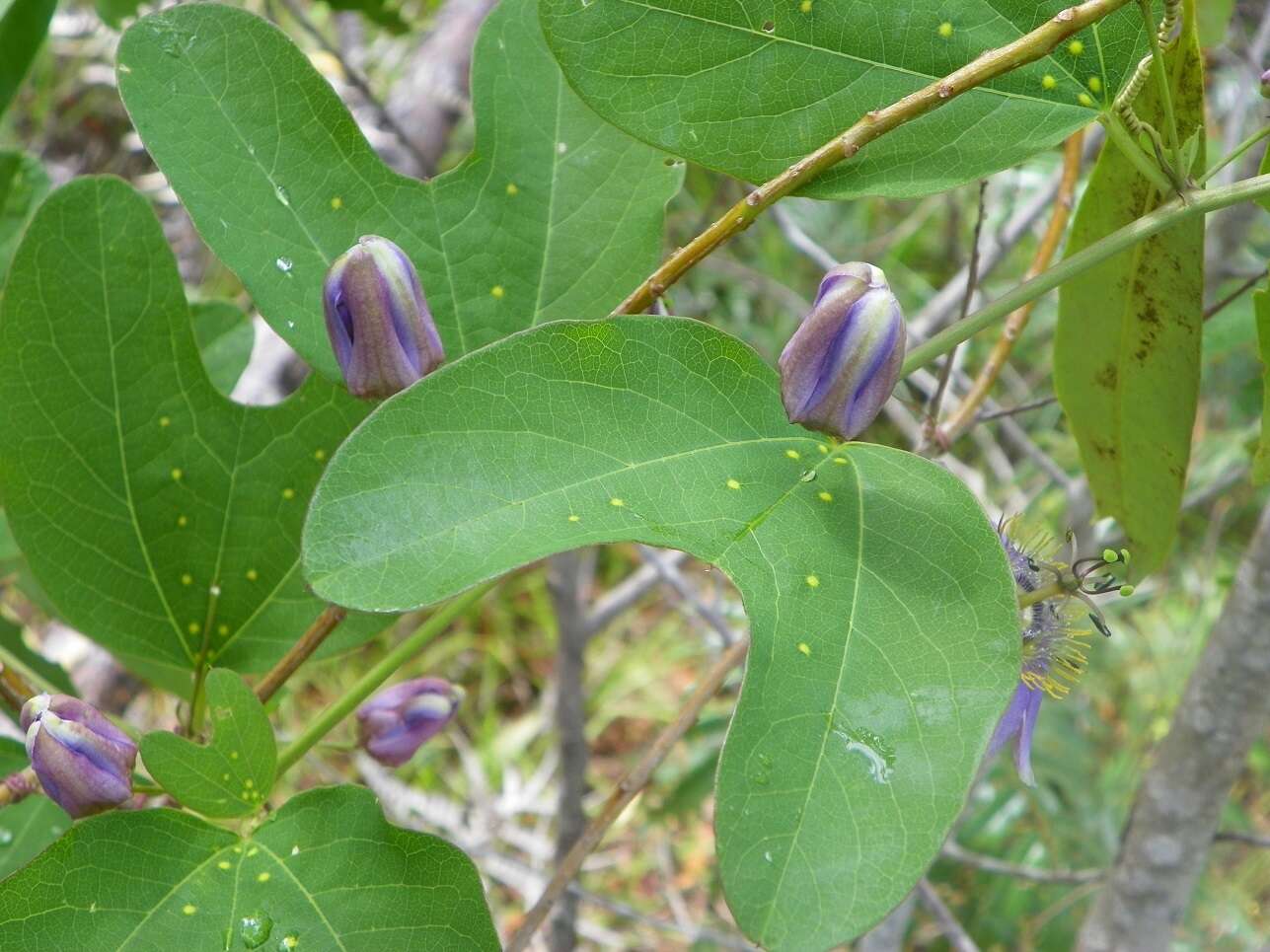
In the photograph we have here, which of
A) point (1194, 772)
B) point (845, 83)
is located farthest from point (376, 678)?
point (1194, 772)

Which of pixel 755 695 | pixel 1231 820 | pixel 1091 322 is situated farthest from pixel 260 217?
pixel 1231 820

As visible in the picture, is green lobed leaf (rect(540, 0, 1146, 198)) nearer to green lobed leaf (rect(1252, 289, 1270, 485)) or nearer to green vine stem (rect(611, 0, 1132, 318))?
green vine stem (rect(611, 0, 1132, 318))

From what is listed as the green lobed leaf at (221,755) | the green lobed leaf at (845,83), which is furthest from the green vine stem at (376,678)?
the green lobed leaf at (845,83)

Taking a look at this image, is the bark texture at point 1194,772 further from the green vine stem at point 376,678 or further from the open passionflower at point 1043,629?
the green vine stem at point 376,678

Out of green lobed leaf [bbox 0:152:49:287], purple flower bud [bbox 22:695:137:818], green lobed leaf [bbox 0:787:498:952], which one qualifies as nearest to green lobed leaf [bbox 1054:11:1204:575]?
green lobed leaf [bbox 0:787:498:952]

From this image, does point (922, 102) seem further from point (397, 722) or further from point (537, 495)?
point (397, 722)
